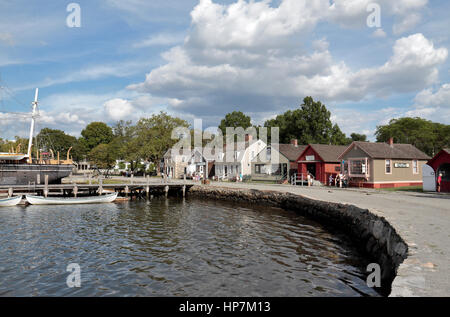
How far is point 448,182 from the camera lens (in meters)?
26.7

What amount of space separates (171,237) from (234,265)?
565 cm

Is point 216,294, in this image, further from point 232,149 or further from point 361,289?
point 232,149

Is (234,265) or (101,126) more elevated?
(101,126)

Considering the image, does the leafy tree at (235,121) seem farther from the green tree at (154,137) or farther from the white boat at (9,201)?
the white boat at (9,201)

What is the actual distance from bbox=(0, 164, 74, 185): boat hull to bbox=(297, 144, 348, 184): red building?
110 ft

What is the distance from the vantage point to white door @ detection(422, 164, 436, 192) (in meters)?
27.5

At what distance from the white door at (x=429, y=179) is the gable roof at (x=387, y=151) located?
16.9ft

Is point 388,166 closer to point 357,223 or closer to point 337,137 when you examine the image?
point 357,223

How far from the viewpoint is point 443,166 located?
27.4 meters

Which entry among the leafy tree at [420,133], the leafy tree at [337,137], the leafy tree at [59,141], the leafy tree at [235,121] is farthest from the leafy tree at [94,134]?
the leafy tree at [420,133]

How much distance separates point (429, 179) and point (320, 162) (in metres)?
13.5
